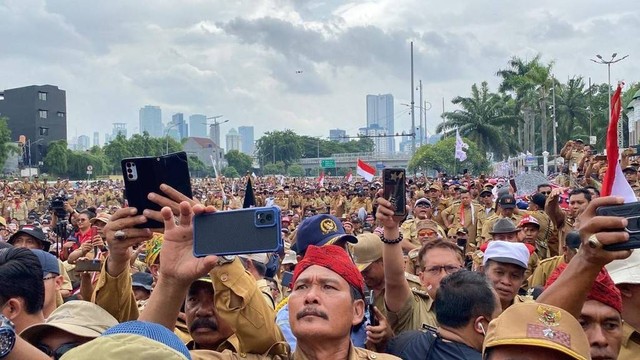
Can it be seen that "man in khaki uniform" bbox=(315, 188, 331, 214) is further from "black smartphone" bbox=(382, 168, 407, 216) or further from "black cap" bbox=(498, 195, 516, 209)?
"black smartphone" bbox=(382, 168, 407, 216)

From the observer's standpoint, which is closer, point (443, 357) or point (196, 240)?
point (196, 240)

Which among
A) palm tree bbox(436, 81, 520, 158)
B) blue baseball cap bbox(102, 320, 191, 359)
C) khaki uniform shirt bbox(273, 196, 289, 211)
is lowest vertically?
khaki uniform shirt bbox(273, 196, 289, 211)

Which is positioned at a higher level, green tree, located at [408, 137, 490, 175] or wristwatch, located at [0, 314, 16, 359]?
green tree, located at [408, 137, 490, 175]

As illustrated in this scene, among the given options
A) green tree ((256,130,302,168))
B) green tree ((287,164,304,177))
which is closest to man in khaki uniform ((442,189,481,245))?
green tree ((287,164,304,177))

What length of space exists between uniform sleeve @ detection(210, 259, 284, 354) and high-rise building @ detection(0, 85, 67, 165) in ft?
232

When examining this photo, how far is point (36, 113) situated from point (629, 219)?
74440 millimetres

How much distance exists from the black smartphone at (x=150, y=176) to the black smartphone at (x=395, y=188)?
1.37 meters

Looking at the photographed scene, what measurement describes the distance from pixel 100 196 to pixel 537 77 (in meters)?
33.4

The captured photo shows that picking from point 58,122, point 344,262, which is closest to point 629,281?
point 344,262

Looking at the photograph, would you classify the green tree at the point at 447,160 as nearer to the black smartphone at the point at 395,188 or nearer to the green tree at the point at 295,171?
the green tree at the point at 295,171

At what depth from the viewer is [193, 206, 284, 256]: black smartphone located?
2.46 meters

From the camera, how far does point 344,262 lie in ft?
10.2

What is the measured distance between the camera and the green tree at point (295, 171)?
290 feet

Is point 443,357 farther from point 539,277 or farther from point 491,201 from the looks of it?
point 491,201
